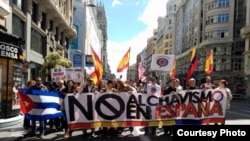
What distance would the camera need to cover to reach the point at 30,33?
26.5 metres

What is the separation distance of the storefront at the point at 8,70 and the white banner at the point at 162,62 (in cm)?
588

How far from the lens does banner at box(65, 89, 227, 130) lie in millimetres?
10500

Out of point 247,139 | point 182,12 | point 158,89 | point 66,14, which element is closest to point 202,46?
point 182,12

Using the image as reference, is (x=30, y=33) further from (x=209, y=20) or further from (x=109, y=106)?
(x=209, y=20)

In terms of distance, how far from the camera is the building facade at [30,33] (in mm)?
14079

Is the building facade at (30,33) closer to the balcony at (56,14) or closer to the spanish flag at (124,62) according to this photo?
the balcony at (56,14)

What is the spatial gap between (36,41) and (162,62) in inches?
601

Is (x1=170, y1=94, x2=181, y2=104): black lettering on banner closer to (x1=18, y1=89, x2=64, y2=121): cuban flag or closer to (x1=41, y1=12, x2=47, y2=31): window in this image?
(x1=18, y1=89, x2=64, y2=121): cuban flag

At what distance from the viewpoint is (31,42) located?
89.7 ft

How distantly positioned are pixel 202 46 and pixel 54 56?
53.9m

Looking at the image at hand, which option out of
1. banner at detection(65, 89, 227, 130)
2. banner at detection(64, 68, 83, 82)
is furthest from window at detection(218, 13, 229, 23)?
banner at detection(65, 89, 227, 130)

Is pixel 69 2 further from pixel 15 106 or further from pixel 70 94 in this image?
pixel 70 94

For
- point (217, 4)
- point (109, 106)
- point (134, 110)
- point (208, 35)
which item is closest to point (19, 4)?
point (109, 106)

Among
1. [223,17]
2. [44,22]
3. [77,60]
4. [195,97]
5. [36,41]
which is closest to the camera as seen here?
[195,97]
